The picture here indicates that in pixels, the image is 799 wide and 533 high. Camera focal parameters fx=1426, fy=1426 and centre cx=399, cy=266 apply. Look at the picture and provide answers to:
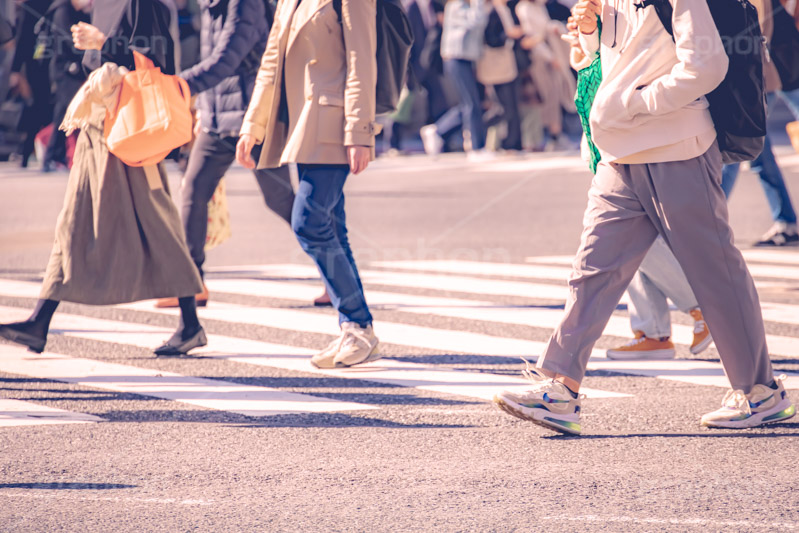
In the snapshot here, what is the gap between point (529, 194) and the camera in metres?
14.0

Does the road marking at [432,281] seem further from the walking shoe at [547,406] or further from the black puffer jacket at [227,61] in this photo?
the walking shoe at [547,406]

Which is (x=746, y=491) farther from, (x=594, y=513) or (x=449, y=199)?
(x=449, y=199)

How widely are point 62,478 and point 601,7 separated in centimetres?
238

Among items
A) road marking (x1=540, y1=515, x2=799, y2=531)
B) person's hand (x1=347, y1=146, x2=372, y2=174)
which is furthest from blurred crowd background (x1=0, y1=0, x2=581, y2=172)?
road marking (x1=540, y1=515, x2=799, y2=531)

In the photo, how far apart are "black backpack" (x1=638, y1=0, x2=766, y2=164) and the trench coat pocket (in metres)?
1.74

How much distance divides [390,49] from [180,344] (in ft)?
5.43

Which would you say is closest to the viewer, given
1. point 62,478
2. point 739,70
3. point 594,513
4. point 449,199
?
point 594,513

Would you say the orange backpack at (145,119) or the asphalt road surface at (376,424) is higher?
the orange backpack at (145,119)

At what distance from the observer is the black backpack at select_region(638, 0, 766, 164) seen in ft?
15.5

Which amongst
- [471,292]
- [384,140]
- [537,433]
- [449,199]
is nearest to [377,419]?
[537,433]

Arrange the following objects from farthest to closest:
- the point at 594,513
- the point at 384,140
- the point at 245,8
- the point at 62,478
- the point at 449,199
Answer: the point at 384,140 < the point at 449,199 < the point at 245,8 < the point at 62,478 < the point at 594,513

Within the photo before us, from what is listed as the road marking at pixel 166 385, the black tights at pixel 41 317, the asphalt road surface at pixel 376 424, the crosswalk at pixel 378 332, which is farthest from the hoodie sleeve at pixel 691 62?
the black tights at pixel 41 317

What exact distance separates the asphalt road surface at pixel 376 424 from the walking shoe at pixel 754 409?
52mm

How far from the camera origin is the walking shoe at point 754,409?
4.90m
